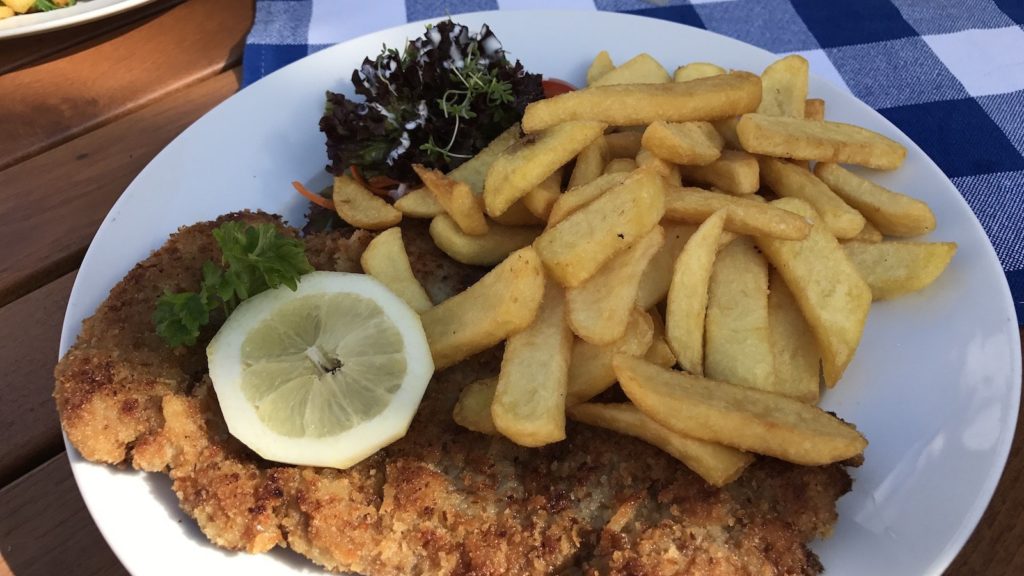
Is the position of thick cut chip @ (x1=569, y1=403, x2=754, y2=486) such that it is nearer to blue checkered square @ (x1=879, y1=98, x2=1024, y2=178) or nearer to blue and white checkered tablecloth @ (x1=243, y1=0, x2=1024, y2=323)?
blue and white checkered tablecloth @ (x1=243, y1=0, x2=1024, y2=323)

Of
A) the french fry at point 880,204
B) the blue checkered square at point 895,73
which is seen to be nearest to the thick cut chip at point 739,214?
the french fry at point 880,204

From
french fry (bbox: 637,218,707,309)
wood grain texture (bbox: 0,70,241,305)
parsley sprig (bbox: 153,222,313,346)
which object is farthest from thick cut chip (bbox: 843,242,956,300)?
wood grain texture (bbox: 0,70,241,305)

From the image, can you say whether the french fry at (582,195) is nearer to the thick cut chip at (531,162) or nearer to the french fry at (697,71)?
the thick cut chip at (531,162)

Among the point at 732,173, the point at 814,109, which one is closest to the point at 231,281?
the point at 732,173

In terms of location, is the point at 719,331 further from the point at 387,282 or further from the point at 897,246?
the point at 387,282

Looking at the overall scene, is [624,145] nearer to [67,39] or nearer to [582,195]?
→ [582,195]

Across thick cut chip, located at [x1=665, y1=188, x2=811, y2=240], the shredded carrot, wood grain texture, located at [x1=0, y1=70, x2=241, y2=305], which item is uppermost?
thick cut chip, located at [x1=665, y1=188, x2=811, y2=240]
